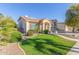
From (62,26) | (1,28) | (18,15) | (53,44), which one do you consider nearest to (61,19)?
(62,26)

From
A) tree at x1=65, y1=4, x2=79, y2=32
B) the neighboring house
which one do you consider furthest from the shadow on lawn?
tree at x1=65, y1=4, x2=79, y2=32

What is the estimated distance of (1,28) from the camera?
8.79 ft

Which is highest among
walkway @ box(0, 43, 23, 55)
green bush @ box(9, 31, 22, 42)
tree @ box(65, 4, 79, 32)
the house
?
tree @ box(65, 4, 79, 32)

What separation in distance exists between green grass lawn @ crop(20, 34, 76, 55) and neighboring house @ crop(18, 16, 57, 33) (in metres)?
0.08

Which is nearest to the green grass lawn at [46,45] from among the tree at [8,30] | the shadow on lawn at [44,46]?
the shadow on lawn at [44,46]

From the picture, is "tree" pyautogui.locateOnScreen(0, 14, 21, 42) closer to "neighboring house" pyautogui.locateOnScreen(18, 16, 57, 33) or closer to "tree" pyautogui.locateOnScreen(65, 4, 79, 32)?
"neighboring house" pyautogui.locateOnScreen(18, 16, 57, 33)

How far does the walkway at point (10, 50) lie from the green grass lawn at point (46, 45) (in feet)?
0.21

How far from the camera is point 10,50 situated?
2.65 metres

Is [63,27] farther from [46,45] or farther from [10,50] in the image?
[10,50]

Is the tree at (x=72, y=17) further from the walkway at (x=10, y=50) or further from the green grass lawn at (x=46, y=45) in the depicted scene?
the walkway at (x=10, y=50)

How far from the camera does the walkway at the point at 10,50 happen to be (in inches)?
104

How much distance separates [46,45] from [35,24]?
249 millimetres

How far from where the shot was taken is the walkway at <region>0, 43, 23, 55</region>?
2650mm

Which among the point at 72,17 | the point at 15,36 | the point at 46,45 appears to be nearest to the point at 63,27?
the point at 72,17
